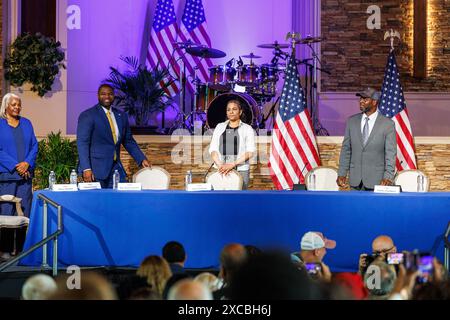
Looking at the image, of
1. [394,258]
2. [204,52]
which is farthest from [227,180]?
[204,52]

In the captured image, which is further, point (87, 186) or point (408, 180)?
point (408, 180)

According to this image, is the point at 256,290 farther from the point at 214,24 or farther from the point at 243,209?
the point at 214,24

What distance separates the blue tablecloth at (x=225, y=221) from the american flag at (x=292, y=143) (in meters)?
3.00

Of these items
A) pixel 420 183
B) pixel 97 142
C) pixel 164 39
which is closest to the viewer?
pixel 420 183

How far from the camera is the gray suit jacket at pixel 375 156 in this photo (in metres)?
7.80

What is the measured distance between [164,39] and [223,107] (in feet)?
7.22

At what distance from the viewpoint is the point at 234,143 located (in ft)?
25.8

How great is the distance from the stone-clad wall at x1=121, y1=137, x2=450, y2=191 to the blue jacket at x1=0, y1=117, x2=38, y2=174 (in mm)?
2175

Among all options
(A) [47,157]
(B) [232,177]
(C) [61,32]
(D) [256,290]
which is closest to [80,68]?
(C) [61,32]

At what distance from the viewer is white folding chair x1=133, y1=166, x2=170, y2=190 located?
25.9 ft

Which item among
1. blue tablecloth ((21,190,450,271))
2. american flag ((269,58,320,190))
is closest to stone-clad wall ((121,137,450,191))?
american flag ((269,58,320,190))

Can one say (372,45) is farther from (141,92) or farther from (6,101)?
(6,101)

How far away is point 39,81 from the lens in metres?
10.8
